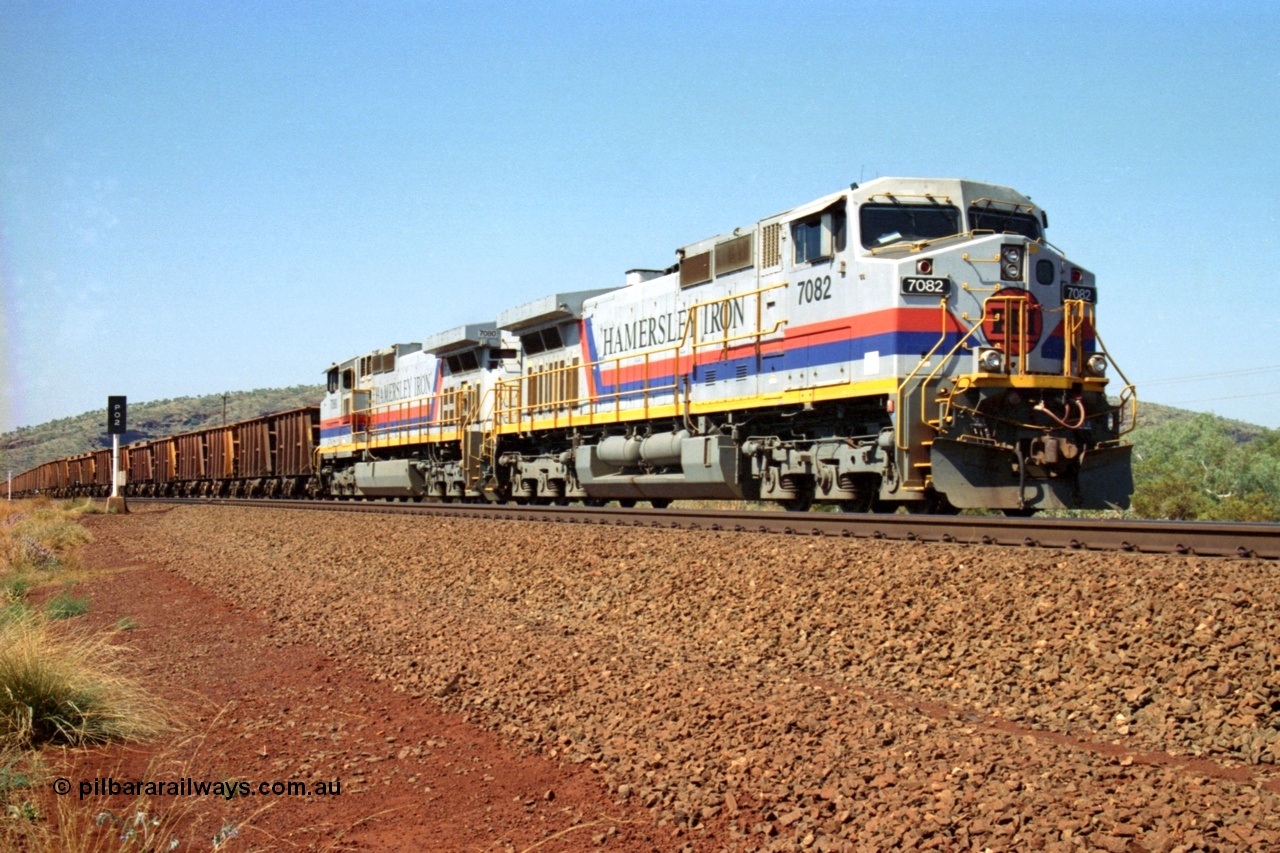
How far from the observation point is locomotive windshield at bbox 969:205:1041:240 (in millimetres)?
12125

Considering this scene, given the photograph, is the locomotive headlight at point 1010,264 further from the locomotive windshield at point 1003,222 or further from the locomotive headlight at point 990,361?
the locomotive headlight at point 990,361

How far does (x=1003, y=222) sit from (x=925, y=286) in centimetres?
188

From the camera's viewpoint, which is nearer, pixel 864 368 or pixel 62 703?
pixel 62 703

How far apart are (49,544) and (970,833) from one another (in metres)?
20.4

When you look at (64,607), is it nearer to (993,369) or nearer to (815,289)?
(815,289)

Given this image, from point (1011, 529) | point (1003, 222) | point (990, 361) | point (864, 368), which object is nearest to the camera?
point (1011, 529)

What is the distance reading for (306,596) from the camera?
10891mm

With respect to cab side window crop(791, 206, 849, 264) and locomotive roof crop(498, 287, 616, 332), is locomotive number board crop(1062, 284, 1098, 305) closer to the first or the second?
cab side window crop(791, 206, 849, 264)

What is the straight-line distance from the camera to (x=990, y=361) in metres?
10.7

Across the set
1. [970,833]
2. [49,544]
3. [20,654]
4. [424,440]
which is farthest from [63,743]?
[424,440]

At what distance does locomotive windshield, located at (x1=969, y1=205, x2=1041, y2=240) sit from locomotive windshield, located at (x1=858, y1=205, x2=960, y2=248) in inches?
9.8

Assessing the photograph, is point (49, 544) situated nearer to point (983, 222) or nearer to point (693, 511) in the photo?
point (693, 511)

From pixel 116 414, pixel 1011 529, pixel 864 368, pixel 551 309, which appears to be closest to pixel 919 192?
pixel 864 368

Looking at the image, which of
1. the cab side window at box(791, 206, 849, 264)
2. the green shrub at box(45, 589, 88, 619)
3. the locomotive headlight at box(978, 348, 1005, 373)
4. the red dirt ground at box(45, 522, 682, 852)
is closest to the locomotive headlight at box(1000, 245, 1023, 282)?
the locomotive headlight at box(978, 348, 1005, 373)
